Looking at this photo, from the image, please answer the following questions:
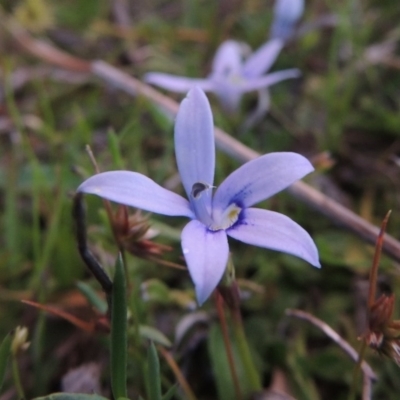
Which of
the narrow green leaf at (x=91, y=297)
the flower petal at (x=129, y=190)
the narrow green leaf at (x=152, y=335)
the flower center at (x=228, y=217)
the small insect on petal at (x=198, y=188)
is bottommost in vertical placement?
the narrow green leaf at (x=152, y=335)

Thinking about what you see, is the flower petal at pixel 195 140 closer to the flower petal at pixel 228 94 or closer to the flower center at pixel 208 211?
the flower center at pixel 208 211

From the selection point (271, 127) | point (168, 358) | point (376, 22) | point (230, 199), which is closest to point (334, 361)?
point (168, 358)

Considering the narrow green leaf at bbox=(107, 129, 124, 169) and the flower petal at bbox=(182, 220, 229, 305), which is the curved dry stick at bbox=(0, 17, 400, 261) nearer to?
the narrow green leaf at bbox=(107, 129, 124, 169)

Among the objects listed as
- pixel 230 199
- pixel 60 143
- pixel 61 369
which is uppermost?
pixel 230 199

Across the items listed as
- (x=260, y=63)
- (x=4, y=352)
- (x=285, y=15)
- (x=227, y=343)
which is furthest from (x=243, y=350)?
(x=285, y=15)

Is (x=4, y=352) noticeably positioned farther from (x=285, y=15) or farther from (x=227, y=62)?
(x=285, y=15)

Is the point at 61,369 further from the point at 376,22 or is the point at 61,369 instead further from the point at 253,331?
the point at 376,22

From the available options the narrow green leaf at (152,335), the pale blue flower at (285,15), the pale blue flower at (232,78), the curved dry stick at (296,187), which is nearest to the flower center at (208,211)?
the narrow green leaf at (152,335)
